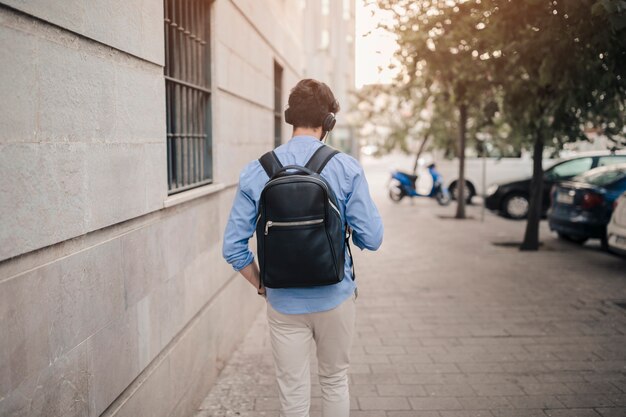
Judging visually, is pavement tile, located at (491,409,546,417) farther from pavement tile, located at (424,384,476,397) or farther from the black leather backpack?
the black leather backpack

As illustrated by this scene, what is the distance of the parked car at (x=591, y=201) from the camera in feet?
34.8

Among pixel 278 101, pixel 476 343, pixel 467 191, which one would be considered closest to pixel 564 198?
pixel 278 101

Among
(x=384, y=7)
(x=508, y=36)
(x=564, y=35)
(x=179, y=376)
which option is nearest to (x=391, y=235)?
(x=384, y=7)

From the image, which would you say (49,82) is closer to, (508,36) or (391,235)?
(508,36)

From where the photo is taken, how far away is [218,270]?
206 inches

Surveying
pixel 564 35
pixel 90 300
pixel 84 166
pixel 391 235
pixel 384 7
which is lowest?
pixel 391 235

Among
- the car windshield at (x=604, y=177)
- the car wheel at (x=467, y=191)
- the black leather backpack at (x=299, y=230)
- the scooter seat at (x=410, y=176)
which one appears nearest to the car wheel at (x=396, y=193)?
the scooter seat at (x=410, y=176)

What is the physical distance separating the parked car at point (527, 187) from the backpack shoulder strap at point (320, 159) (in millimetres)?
12864

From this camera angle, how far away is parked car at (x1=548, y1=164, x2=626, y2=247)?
10.6 meters

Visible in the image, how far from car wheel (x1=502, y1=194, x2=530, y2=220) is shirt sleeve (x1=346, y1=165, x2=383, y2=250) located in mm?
13828

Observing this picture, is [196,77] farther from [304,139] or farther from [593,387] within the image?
[593,387]

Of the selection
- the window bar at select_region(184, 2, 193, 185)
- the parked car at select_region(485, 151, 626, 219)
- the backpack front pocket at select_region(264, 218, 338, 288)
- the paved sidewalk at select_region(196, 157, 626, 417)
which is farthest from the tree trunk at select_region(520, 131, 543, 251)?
the backpack front pocket at select_region(264, 218, 338, 288)

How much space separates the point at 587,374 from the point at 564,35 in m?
2.73

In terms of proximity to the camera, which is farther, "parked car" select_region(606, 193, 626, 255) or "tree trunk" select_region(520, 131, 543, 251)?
"tree trunk" select_region(520, 131, 543, 251)
